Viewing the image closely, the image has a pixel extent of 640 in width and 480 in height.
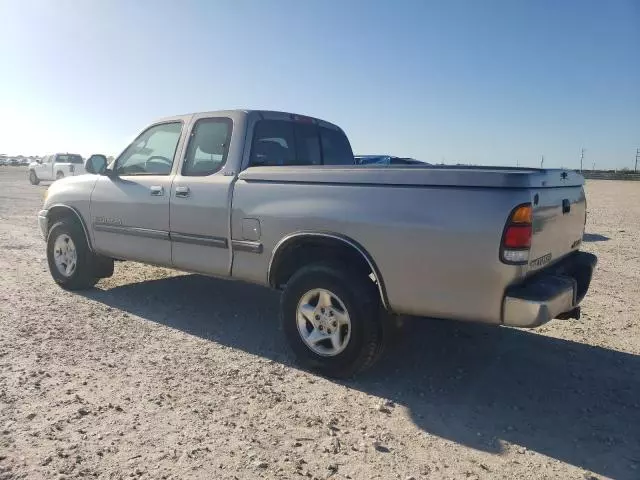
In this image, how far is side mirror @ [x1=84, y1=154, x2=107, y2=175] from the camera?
18.8 ft

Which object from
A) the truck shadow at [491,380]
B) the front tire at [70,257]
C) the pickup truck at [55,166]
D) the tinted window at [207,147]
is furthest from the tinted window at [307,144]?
the pickup truck at [55,166]

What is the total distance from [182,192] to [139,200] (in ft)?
2.23

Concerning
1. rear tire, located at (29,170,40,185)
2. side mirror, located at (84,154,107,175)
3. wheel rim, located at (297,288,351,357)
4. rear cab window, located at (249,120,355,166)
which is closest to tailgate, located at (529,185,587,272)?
wheel rim, located at (297,288,351,357)

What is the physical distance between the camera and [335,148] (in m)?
5.76

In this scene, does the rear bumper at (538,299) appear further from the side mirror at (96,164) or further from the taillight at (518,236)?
the side mirror at (96,164)

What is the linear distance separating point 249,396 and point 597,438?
2168 mm

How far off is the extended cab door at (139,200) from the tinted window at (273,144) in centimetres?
92

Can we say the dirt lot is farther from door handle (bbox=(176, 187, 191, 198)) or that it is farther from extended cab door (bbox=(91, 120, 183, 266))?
door handle (bbox=(176, 187, 191, 198))

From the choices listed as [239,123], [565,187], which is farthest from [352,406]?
[239,123]

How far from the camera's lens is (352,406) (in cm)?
353

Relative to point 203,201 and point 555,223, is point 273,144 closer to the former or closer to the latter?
point 203,201

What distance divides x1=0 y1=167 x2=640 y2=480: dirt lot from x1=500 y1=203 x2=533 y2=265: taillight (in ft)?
3.49

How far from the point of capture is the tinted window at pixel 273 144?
15.6 ft

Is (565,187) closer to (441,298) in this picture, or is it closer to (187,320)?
(441,298)
